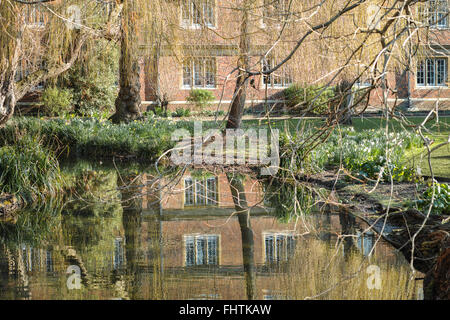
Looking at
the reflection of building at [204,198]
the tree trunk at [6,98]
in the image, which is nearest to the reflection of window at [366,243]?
the reflection of building at [204,198]

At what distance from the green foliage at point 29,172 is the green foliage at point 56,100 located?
1272cm

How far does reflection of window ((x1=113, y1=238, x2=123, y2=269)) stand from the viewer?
5.87 meters

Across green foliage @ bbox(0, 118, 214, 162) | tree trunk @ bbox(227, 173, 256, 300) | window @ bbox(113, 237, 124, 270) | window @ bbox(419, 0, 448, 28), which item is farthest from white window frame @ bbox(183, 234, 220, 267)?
green foliage @ bbox(0, 118, 214, 162)

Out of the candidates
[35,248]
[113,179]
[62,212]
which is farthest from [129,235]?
[113,179]

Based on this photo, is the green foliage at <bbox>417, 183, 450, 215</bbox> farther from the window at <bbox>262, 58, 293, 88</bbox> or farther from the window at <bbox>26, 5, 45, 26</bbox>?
the window at <bbox>26, 5, 45, 26</bbox>

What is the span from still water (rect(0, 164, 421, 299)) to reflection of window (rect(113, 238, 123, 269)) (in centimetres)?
1

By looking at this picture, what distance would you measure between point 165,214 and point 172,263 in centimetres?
243

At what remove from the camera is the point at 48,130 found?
1506 cm

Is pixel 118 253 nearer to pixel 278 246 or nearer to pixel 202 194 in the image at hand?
pixel 278 246

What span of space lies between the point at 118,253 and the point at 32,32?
7035 millimetres

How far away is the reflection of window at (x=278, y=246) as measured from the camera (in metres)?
6.06

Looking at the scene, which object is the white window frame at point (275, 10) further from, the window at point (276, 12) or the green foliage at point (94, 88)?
the green foliage at point (94, 88)

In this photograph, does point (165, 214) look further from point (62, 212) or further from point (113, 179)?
point (113, 179)
